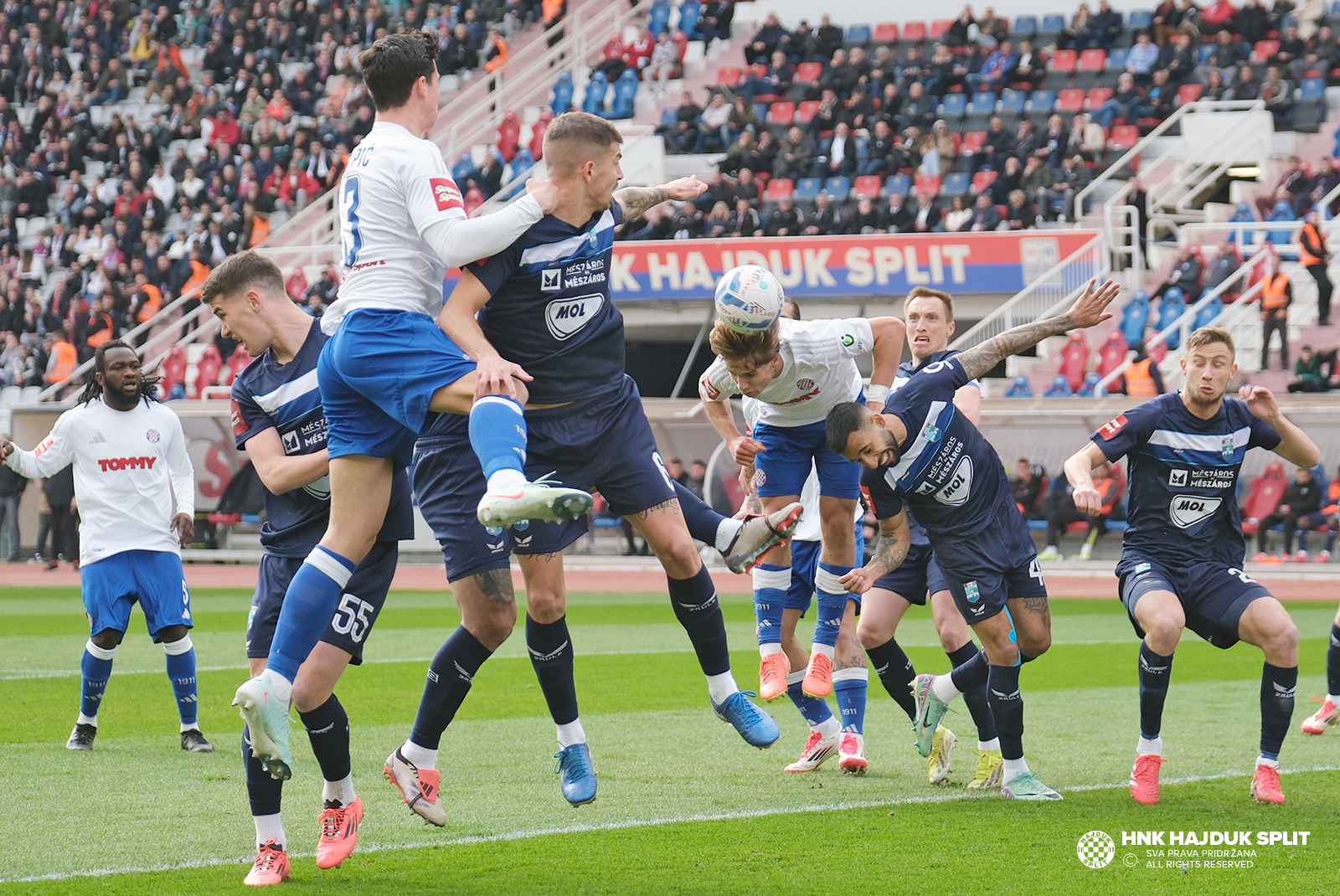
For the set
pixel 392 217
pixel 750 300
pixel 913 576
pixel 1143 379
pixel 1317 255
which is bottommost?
pixel 1143 379

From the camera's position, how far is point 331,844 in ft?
17.7

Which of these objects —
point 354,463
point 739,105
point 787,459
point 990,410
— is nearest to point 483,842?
point 354,463

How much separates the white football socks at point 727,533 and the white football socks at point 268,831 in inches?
77.6

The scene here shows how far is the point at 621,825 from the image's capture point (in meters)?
6.25

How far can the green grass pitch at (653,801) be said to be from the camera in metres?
5.31

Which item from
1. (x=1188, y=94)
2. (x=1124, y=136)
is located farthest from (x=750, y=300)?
(x=1188, y=94)

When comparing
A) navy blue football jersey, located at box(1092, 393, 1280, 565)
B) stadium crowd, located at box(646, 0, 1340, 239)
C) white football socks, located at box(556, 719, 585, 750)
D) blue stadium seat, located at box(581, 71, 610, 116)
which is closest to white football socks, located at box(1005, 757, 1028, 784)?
navy blue football jersey, located at box(1092, 393, 1280, 565)

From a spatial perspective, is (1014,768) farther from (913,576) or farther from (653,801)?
(653,801)

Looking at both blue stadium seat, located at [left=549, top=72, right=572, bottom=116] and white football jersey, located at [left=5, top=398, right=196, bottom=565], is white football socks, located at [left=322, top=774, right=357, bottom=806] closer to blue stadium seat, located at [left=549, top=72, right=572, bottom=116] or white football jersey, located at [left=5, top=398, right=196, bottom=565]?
white football jersey, located at [left=5, top=398, right=196, bottom=565]

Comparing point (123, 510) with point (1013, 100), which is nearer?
point (123, 510)

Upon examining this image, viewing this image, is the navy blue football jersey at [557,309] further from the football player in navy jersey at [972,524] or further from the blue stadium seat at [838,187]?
the blue stadium seat at [838,187]

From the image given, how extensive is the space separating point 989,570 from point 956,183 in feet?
66.9

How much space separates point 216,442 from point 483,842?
21242 mm

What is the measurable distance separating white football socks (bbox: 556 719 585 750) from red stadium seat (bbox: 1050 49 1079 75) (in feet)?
79.6
